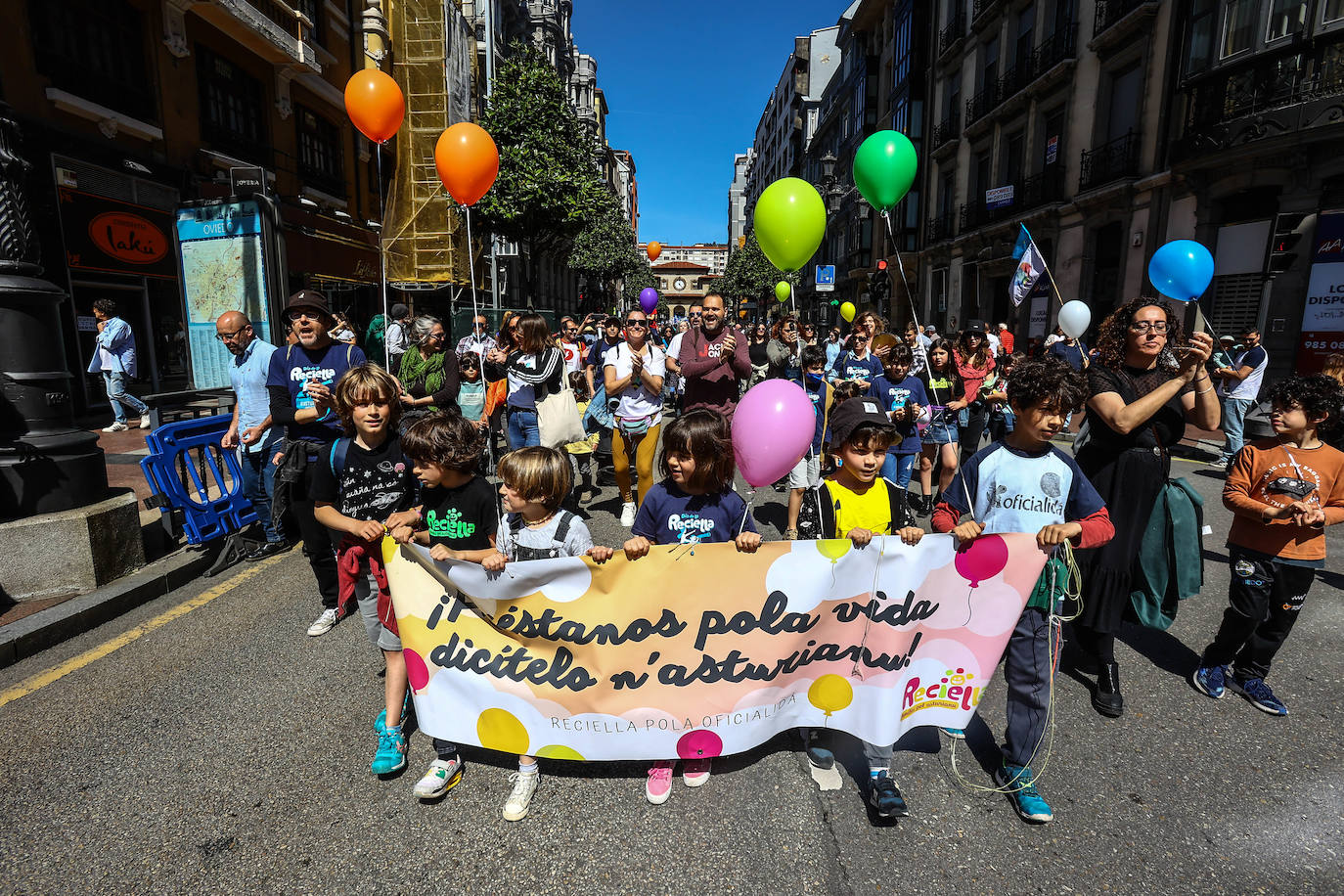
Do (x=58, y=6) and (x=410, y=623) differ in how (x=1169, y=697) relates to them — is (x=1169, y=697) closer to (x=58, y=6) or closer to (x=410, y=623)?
(x=410, y=623)

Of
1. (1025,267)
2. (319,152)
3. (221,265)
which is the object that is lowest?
(1025,267)

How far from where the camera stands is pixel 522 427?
597cm

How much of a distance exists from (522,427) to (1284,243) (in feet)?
44.9

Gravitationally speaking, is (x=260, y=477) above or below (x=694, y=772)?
above

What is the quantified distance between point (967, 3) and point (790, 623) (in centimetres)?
3054

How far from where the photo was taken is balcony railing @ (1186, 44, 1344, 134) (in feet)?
37.1

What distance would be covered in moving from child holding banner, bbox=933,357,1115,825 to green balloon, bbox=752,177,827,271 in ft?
8.95

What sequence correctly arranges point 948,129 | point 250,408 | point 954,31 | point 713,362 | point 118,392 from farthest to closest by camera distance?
point 948,129 → point 954,31 → point 118,392 → point 713,362 → point 250,408

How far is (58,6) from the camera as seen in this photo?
10055 millimetres

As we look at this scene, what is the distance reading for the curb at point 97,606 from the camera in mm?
3641

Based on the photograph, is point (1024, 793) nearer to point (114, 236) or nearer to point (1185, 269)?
point (1185, 269)

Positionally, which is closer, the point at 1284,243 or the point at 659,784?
the point at 659,784

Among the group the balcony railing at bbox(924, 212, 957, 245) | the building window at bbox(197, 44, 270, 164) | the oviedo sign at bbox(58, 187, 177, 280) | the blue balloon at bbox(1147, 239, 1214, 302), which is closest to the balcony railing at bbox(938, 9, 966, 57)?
the balcony railing at bbox(924, 212, 957, 245)

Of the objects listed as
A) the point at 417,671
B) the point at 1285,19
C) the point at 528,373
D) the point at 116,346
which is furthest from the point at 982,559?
the point at 1285,19
